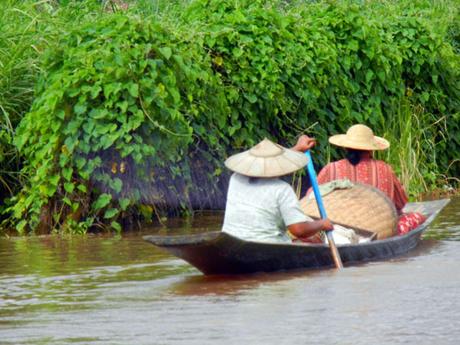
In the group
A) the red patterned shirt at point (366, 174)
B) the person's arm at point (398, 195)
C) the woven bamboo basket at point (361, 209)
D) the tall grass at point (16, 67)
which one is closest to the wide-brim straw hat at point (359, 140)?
the red patterned shirt at point (366, 174)

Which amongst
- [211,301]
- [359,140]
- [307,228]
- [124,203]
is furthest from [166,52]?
[211,301]

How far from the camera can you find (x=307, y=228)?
446 inches

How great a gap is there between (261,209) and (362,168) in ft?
7.80

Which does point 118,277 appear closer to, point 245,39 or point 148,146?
point 148,146

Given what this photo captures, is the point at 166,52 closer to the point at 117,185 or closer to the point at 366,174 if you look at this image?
the point at 117,185

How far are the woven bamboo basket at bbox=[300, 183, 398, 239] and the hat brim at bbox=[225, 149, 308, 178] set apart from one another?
147 cm

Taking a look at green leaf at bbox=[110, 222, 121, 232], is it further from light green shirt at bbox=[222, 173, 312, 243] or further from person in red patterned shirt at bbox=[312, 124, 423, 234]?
light green shirt at bbox=[222, 173, 312, 243]

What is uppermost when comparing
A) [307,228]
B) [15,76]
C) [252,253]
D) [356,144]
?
[15,76]

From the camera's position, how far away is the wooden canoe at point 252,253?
10.7 m

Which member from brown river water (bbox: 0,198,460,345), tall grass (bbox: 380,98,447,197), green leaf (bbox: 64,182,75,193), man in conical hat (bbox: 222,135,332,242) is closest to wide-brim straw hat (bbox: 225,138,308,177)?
man in conical hat (bbox: 222,135,332,242)

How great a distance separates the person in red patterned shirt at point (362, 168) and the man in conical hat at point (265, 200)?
6.33 feet

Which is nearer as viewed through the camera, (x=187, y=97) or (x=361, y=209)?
(x=361, y=209)

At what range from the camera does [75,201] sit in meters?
14.4

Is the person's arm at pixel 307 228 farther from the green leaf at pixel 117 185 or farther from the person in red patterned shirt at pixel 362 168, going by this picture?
the green leaf at pixel 117 185
